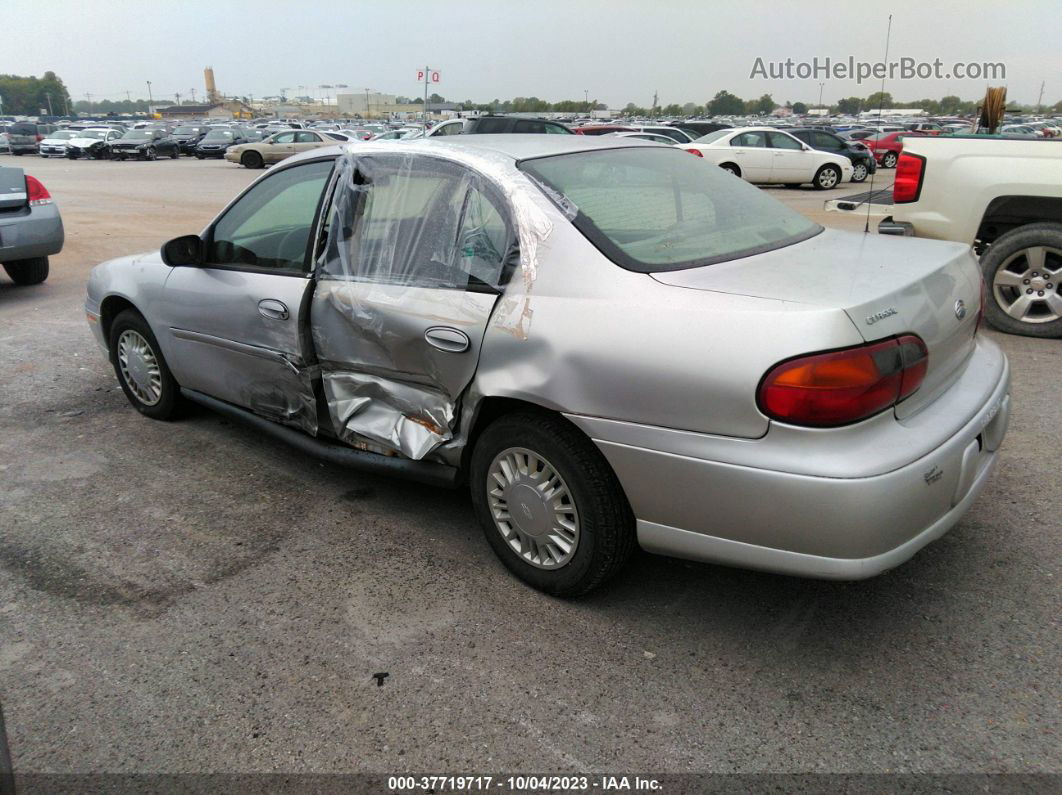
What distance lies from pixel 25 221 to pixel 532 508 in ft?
24.0

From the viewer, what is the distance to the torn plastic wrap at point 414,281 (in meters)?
2.97

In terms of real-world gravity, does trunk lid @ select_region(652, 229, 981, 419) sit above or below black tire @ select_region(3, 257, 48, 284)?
above

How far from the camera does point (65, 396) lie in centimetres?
541

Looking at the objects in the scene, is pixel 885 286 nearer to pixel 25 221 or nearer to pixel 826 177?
pixel 25 221

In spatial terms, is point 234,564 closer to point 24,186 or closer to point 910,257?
point 910,257

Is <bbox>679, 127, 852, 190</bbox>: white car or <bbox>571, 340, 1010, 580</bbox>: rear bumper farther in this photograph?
<bbox>679, 127, 852, 190</bbox>: white car

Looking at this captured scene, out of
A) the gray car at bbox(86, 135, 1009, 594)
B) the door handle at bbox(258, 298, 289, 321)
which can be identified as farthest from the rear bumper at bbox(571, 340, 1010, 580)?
the door handle at bbox(258, 298, 289, 321)

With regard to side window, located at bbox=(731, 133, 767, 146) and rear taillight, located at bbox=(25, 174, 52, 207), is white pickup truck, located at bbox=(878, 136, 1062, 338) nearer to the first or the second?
rear taillight, located at bbox=(25, 174, 52, 207)

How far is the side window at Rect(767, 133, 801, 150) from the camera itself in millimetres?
20703

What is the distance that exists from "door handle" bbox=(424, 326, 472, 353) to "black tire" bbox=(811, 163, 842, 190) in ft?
65.5

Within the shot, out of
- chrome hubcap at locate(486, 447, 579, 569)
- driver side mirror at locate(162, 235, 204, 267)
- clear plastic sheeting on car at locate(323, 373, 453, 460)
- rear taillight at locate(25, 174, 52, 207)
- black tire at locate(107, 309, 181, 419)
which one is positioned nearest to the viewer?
chrome hubcap at locate(486, 447, 579, 569)

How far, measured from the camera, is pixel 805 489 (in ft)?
7.52

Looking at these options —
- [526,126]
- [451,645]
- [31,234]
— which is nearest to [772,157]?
[526,126]

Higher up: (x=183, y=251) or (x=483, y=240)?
(x=483, y=240)
